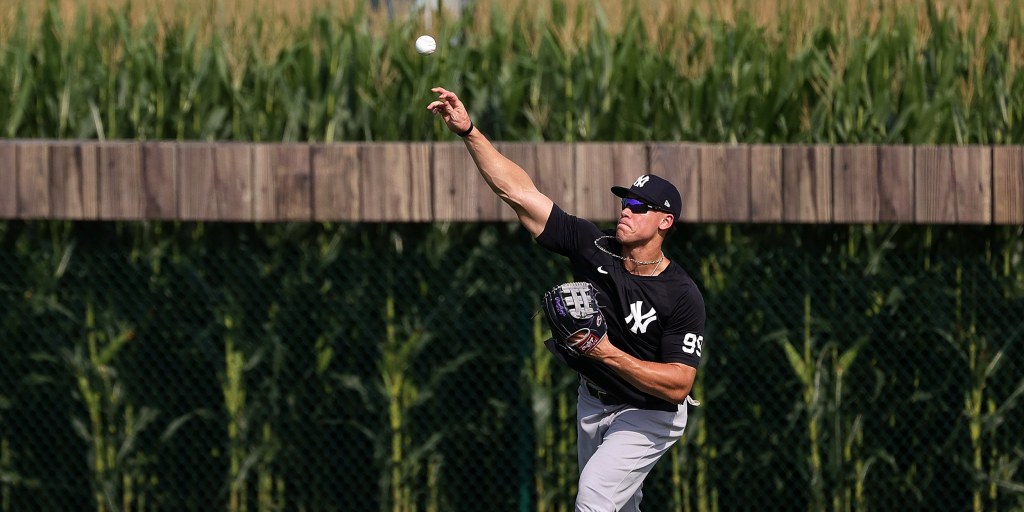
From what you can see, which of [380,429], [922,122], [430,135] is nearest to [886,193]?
[922,122]

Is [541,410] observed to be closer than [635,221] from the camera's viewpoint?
No

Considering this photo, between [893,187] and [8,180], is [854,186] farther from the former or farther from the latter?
[8,180]

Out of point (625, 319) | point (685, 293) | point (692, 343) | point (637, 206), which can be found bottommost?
point (692, 343)

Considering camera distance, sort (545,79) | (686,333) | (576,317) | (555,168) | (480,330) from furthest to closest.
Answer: (545,79) < (480,330) < (555,168) < (686,333) < (576,317)

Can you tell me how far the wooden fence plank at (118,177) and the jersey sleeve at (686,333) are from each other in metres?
3.18

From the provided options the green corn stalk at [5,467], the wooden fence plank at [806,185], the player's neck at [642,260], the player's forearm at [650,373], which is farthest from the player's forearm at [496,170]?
the green corn stalk at [5,467]

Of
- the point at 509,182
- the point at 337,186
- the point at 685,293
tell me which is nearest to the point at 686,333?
the point at 685,293

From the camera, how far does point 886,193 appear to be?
716 centimetres

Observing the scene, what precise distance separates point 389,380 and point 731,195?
2.16m

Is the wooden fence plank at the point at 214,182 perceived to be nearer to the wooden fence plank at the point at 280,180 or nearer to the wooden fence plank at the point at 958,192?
the wooden fence plank at the point at 280,180

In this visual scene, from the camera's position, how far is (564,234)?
5812 millimetres

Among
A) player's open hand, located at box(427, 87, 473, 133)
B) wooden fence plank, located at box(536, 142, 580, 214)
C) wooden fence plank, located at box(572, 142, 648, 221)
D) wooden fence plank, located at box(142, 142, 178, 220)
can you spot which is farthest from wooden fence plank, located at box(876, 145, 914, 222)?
wooden fence plank, located at box(142, 142, 178, 220)

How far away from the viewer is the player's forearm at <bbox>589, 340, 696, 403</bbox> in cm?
539

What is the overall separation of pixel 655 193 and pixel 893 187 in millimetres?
2113
